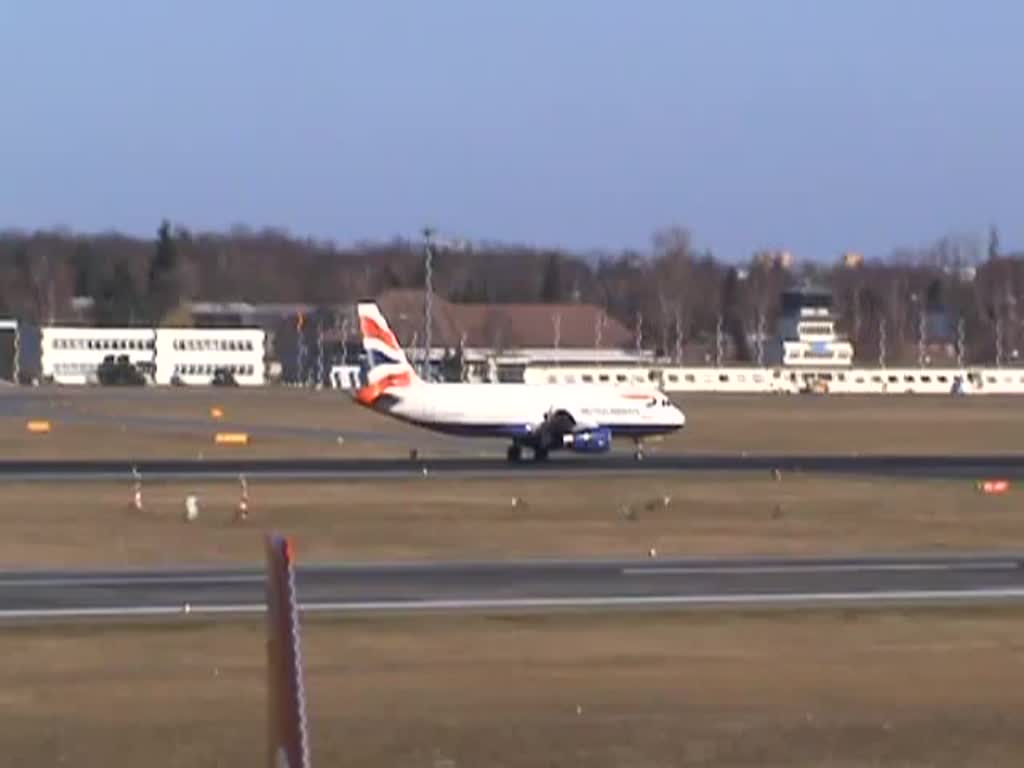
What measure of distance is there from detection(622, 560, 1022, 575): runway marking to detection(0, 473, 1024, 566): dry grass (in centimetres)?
282

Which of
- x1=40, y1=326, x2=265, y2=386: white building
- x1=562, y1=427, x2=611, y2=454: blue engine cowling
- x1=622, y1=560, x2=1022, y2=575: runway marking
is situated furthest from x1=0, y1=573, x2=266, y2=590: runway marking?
x1=40, y1=326, x2=265, y2=386: white building

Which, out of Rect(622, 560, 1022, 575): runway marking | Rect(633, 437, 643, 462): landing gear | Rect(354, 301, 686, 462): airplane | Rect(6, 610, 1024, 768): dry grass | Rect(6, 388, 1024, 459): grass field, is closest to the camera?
Rect(6, 610, 1024, 768): dry grass

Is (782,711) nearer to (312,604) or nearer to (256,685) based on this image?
(256,685)

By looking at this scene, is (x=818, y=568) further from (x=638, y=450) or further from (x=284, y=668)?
(x=638, y=450)

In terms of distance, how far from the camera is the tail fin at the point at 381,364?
74.4 metres

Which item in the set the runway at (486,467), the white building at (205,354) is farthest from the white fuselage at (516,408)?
the white building at (205,354)

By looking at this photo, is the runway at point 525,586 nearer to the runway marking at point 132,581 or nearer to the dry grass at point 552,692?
the runway marking at point 132,581

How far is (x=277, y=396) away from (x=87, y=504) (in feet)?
307

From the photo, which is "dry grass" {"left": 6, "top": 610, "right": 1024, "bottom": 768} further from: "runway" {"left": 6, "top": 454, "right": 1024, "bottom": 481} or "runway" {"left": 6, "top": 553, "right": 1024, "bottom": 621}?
"runway" {"left": 6, "top": 454, "right": 1024, "bottom": 481}

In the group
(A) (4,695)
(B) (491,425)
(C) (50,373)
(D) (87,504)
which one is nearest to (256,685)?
(A) (4,695)

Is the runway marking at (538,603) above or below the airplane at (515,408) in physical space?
below

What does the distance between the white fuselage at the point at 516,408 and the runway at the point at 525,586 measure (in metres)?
33.9

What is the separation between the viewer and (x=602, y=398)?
74188mm

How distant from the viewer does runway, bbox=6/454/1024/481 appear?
6159 cm
